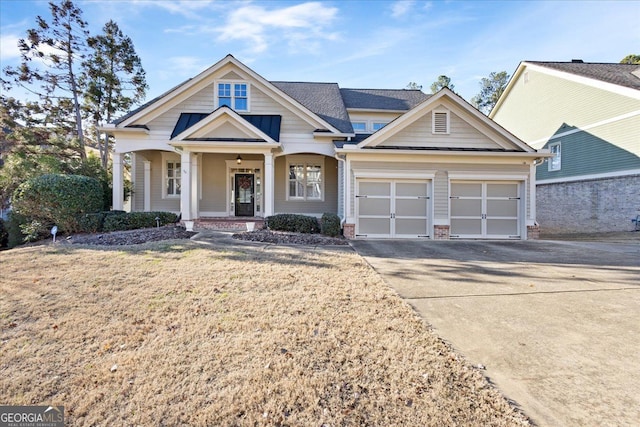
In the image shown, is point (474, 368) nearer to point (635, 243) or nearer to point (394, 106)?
point (635, 243)

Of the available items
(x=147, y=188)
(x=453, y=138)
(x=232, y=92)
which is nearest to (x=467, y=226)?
(x=453, y=138)

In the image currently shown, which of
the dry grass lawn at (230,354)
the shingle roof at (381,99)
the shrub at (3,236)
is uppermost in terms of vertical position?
the shingle roof at (381,99)

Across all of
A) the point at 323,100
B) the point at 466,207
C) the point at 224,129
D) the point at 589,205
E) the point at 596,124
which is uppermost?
the point at 323,100

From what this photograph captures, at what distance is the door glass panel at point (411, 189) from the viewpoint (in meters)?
11.7

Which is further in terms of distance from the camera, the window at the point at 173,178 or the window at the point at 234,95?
the window at the point at 173,178

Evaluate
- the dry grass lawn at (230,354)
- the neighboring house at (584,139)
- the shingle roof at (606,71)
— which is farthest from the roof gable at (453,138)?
the shingle roof at (606,71)

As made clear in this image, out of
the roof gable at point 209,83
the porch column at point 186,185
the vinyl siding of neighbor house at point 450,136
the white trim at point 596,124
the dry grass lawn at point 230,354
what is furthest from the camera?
the white trim at point 596,124

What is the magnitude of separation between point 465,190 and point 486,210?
1.10 meters

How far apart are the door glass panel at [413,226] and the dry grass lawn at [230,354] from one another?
6.41 meters

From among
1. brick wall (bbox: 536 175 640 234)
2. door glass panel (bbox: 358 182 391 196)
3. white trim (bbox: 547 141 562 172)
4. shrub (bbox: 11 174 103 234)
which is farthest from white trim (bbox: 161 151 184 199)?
white trim (bbox: 547 141 562 172)

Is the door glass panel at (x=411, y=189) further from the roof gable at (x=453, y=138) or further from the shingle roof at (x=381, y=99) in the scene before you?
the shingle roof at (x=381, y=99)

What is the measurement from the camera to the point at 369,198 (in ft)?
38.1

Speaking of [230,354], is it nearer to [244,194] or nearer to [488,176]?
[488,176]

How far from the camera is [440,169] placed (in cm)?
1165
